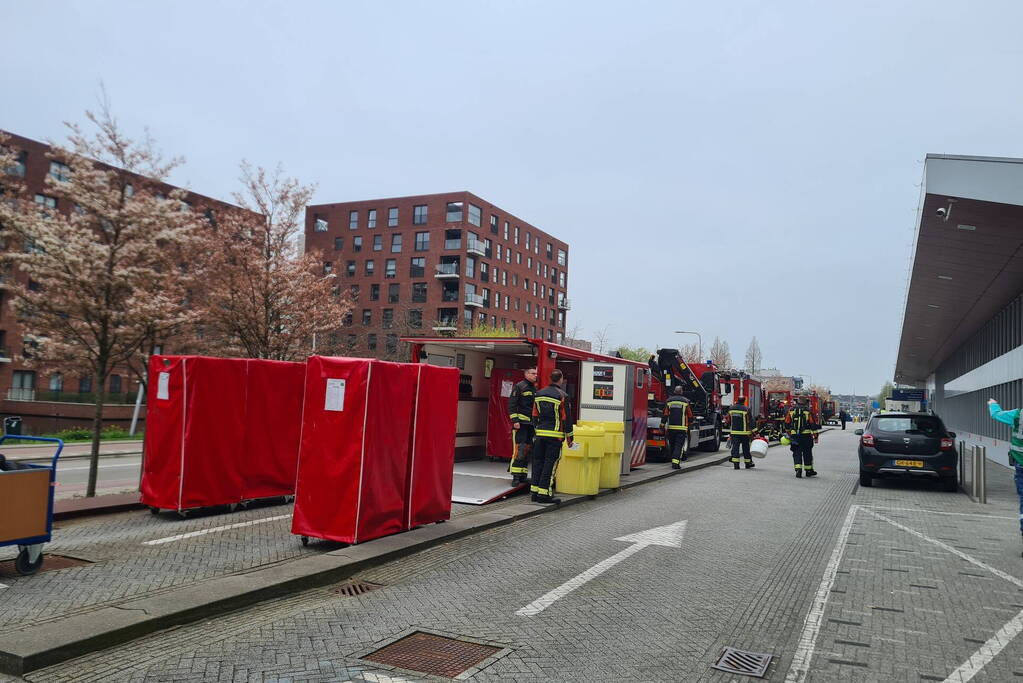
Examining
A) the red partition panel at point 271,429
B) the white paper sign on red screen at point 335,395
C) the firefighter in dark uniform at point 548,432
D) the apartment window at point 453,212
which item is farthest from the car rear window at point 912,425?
the apartment window at point 453,212

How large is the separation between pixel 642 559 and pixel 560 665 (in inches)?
130

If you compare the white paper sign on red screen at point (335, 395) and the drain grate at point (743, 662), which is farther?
the white paper sign on red screen at point (335, 395)

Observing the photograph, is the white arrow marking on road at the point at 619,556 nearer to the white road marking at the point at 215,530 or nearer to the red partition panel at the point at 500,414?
the white road marking at the point at 215,530

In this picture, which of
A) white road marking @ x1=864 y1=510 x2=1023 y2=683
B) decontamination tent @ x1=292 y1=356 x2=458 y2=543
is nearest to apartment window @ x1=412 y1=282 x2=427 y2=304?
decontamination tent @ x1=292 y1=356 x2=458 y2=543

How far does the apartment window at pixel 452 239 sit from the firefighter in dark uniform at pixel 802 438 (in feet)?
175

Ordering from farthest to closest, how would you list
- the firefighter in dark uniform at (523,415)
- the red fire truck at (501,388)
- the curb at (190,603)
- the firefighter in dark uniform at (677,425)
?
the firefighter in dark uniform at (677,425) < the red fire truck at (501,388) < the firefighter in dark uniform at (523,415) < the curb at (190,603)

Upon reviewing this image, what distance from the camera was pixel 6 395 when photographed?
43906 millimetres

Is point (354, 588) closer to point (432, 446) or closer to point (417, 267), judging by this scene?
point (432, 446)

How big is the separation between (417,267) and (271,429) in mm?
59447

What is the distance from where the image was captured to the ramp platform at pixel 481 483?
11.0 meters

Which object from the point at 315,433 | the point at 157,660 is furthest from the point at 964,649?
the point at 315,433

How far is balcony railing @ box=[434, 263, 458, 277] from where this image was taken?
6756 centimetres

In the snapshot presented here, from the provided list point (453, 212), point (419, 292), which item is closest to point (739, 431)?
point (419, 292)

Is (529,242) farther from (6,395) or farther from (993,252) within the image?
(993,252)
